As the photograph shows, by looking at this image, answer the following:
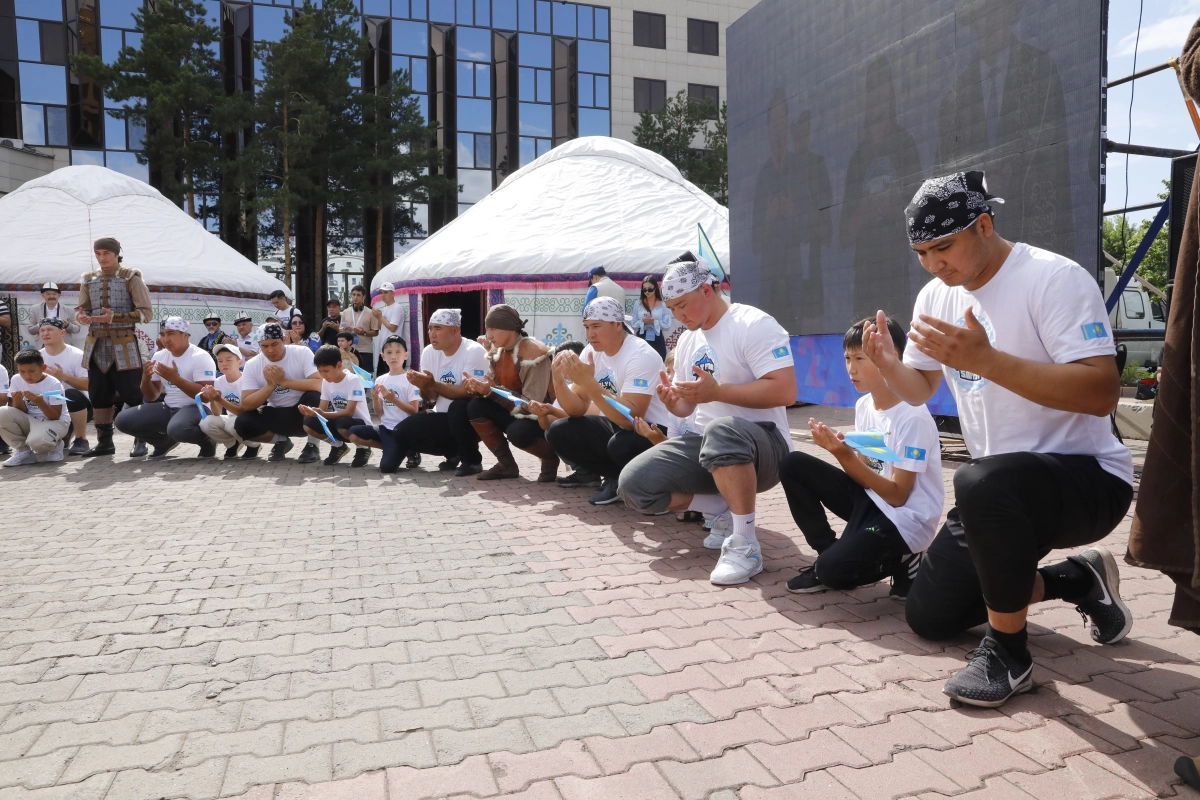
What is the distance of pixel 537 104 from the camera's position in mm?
30688

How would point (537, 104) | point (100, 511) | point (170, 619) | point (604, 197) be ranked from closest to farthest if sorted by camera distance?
point (170, 619) < point (100, 511) < point (604, 197) < point (537, 104)

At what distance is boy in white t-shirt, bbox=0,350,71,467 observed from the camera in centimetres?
732

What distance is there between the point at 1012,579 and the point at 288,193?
71.0 feet

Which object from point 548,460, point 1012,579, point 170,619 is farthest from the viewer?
point 548,460

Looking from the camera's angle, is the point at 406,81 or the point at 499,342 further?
the point at 406,81

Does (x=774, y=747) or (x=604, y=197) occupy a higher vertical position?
(x=604, y=197)

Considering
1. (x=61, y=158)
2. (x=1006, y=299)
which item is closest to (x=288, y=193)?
(x=61, y=158)

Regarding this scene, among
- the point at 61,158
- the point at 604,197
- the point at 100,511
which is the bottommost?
the point at 100,511

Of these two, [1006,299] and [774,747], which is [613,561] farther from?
[1006,299]

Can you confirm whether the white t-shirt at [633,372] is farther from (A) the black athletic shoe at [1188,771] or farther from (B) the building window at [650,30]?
(B) the building window at [650,30]

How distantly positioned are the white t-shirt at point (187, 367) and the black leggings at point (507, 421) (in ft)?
9.37

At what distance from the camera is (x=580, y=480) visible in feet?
19.9

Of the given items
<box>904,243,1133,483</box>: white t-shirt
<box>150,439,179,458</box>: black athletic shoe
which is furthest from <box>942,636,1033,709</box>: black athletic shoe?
<box>150,439,179,458</box>: black athletic shoe

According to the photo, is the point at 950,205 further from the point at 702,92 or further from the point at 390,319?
the point at 702,92
